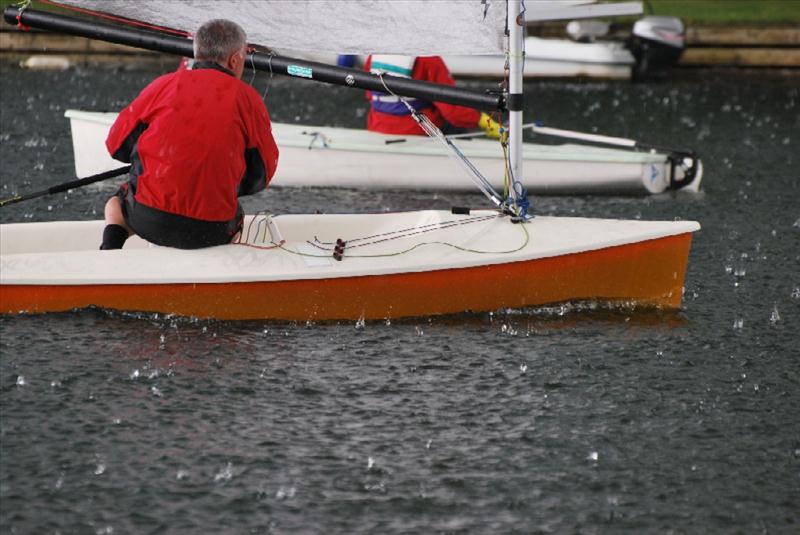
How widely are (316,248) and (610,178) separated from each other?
527 cm

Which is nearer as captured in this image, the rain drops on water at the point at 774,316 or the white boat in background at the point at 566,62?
the rain drops on water at the point at 774,316

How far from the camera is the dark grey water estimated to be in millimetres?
5926

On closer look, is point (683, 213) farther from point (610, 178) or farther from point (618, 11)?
point (618, 11)

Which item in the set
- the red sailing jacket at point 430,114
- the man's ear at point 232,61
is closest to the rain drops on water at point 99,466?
the man's ear at point 232,61

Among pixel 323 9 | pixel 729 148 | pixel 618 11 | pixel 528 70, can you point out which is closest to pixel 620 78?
pixel 528 70

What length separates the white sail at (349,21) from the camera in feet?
29.3

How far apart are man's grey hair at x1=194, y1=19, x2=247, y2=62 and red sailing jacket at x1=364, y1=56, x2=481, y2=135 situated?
179 inches

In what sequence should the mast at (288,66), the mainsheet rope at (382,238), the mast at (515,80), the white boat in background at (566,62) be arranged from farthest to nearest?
the white boat in background at (566,62) → the mast at (288,66) → the mast at (515,80) → the mainsheet rope at (382,238)

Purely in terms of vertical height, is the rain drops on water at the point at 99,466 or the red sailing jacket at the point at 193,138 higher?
the red sailing jacket at the point at 193,138

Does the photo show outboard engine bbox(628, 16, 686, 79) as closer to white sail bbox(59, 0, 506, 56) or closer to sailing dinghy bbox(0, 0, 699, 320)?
white sail bbox(59, 0, 506, 56)

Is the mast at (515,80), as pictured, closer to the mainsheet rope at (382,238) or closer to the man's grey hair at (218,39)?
the mainsheet rope at (382,238)

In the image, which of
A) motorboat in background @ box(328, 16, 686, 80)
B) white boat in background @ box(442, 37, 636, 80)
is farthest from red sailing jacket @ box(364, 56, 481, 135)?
white boat in background @ box(442, 37, 636, 80)

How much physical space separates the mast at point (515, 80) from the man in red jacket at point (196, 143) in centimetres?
147

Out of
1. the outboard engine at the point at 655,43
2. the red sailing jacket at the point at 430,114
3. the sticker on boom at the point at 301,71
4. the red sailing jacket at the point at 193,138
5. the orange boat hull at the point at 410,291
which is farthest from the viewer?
the outboard engine at the point at 655,43
